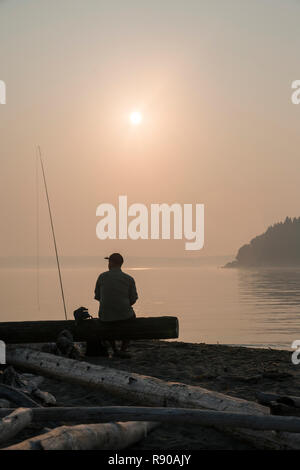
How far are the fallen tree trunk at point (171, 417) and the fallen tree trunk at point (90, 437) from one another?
162mm

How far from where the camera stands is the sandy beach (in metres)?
6.26

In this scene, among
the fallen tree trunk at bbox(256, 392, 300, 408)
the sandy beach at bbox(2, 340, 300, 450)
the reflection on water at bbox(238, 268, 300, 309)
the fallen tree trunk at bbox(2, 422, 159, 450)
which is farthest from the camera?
the reflection on water at bbox(238, 268, 300, 309)

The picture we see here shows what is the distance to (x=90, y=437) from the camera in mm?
5469

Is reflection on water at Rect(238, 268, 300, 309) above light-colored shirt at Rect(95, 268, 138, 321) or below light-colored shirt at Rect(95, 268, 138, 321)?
below

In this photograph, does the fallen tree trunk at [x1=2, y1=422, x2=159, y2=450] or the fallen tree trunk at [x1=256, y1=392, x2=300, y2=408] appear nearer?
the fallen tree trunk at [x1=2, y1=422, x2=159, y2=450]

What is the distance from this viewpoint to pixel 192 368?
1032 centimetres

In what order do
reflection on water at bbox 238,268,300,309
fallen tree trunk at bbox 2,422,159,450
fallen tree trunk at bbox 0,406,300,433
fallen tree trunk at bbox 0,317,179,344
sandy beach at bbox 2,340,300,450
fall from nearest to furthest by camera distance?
fallen tree trunk at bbox 2,422,159,450 < fallen tree trunk at bbox 0,406,300,433 < sandy beach at bbox 2,340,300,450 < fallen tree trunk at bbox 0,317,179,344 < reflection on water at bbox 238,268,300,309

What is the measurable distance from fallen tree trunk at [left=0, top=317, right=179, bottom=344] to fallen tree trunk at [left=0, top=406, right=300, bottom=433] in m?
5.29

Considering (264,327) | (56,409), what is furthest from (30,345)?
(264,327)

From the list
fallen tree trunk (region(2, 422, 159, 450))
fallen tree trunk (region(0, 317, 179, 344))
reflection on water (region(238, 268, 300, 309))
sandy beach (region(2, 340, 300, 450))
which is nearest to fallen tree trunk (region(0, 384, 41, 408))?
sandy beach (region(2, 340, 300, 450))

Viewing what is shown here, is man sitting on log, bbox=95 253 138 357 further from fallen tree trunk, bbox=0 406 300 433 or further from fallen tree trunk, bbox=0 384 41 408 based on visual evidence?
fallen tree trunk, bbox=0 406 300 433

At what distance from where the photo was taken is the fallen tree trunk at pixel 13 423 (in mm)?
5703

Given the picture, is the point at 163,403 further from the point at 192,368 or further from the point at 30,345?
the point at 30,345

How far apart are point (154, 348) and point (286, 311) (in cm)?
2663
